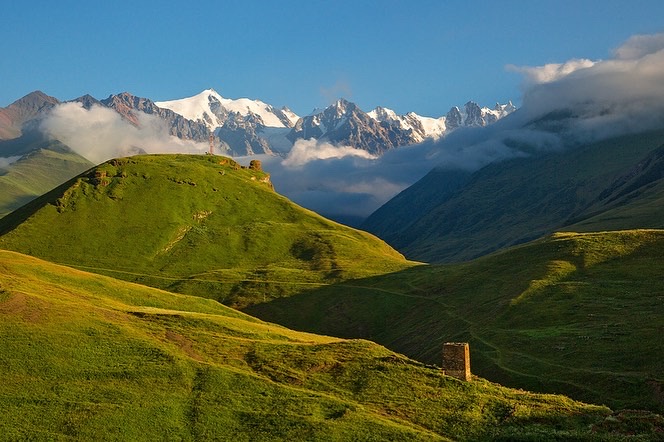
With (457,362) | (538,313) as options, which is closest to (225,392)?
(457,362)

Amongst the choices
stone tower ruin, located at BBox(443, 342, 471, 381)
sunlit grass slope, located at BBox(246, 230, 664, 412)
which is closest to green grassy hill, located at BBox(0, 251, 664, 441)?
stone tower ruin, located at BBox(443, 342, 471, 381)

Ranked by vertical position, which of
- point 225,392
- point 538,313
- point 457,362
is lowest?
point 538,313

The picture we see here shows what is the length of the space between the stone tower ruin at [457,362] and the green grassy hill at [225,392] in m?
1.19

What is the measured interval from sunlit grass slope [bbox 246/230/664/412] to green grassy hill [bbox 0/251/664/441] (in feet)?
70.4

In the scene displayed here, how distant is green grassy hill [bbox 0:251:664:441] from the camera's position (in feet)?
177

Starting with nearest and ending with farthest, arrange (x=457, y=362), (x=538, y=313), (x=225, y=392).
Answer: (x=225, y=392), (x=457, y=362), (x=538, y=313)

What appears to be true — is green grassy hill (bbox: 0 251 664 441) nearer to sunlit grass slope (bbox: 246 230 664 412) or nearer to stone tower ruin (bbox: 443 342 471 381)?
stone tower ruin (bbox: 443 342 471 381)

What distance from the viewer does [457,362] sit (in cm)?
6462

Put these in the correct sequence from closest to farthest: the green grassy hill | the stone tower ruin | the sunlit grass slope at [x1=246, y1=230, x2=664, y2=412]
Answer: the green grassy hill < the stone tower ruin < the sunlit grass slope at [x1=246, y1=230, x2=664, y2=412]

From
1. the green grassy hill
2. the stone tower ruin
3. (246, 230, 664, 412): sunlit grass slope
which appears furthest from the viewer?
(246, 230, 664, 412): sunlit grass slope

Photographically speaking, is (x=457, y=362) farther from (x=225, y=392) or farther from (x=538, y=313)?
(x=538, y=313)

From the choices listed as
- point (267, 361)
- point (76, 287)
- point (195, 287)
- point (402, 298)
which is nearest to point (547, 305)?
point (402, 298)

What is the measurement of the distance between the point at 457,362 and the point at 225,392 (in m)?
22.6

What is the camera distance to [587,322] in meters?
101
